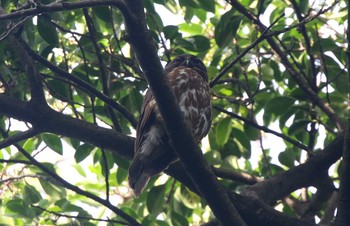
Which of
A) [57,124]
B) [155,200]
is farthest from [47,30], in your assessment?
[155,200]

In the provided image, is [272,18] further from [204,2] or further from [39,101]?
[39,101]

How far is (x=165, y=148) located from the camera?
411 centimetres

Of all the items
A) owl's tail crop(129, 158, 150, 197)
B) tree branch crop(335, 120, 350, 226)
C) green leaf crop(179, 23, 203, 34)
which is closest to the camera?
tree branch crop(335, 120, 350, 226)

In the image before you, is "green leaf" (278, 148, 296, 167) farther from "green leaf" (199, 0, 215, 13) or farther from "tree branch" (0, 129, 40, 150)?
"tree branch" (0, 129, 40, 150)

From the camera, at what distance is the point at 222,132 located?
4.95 metres

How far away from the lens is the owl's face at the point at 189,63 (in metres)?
4.90

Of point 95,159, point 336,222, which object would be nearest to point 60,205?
point 95,159

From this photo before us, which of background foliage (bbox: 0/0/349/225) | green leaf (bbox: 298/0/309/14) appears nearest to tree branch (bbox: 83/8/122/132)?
background foliage (bbox: 0/0/349/225)

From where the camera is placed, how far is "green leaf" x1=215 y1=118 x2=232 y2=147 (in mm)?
4934

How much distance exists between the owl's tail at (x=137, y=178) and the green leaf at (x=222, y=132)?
38.4 inches

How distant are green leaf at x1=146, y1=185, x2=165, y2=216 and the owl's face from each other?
92 centimetres

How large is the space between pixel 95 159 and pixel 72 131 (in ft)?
3.81

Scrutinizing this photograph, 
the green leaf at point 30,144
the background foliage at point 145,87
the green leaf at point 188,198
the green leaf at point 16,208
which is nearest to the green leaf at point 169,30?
the background foliage at point 145,87

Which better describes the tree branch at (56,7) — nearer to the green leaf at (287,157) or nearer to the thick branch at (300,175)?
the thick branch at (300,175)
